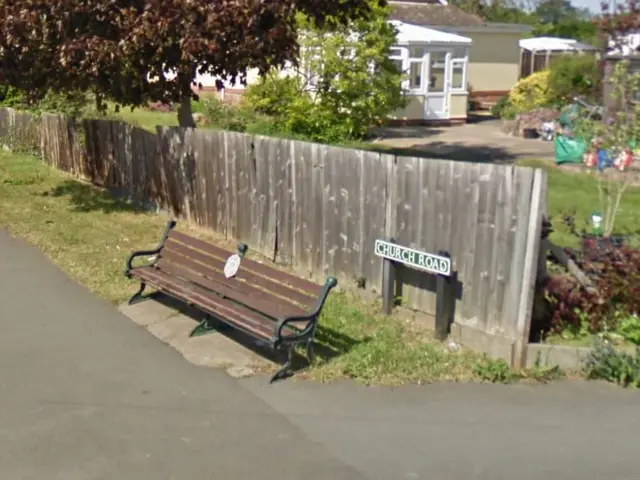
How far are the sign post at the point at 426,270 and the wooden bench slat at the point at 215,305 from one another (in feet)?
4.66

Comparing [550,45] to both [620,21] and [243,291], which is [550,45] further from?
[243,291]

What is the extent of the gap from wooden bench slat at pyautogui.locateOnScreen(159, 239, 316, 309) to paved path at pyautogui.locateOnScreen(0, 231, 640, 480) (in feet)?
2.28

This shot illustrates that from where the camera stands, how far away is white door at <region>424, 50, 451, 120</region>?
2980 centimetres

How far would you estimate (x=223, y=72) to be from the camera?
40.8 feet

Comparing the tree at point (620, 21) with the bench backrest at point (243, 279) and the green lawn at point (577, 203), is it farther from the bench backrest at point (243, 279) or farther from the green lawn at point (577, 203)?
the bench backrest at point (243, 279)

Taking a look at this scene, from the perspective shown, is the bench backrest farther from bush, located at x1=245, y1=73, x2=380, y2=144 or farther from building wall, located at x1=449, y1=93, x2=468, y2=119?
building wall, located at x1=449, y1=93, x2=468, y2=119

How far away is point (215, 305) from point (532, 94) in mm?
25107

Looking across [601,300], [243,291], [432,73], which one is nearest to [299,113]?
[432,73]

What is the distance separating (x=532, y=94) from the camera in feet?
99.1

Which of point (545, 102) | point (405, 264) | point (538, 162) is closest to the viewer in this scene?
point (405, 264)

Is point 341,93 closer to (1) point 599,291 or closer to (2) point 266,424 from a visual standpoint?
(1) point 599,291

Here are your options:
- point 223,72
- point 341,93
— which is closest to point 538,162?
A: point 341,93

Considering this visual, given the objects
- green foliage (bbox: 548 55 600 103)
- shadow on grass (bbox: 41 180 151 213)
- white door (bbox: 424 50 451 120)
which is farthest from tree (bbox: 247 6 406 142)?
white door (bbox: 424 50 451 120)

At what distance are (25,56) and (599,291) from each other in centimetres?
850
